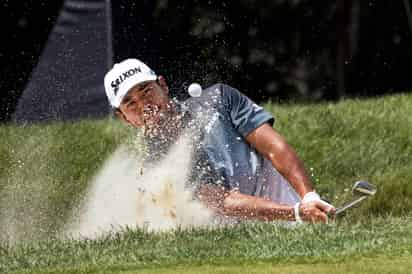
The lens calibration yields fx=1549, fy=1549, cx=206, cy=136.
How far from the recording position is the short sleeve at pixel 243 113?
8898mm

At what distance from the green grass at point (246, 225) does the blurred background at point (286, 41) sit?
8692mm

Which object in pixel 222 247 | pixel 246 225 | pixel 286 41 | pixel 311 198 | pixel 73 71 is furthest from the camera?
pixel 286 41

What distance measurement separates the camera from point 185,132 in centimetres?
899

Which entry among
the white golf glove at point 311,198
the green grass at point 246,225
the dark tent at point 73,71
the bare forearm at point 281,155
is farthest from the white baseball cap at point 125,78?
the dark tent at point 73,71

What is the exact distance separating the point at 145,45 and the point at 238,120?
671 cm

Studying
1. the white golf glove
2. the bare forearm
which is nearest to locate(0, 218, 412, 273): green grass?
the white golf glove

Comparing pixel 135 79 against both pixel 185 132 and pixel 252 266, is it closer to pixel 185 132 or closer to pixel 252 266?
pixel 185 132

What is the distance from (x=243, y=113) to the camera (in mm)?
8930

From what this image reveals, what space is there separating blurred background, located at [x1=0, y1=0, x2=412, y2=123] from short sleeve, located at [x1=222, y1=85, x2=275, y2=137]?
39.1 ft

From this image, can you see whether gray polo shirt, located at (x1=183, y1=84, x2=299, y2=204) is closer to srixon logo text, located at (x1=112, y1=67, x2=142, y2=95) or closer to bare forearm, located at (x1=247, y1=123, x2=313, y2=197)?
bare forearm, located at (x1=247, y1=123, x2=313, y2=197)

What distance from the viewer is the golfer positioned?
872 cm

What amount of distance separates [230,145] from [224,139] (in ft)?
0.16

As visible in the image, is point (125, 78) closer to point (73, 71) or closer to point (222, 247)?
point (222, 247)

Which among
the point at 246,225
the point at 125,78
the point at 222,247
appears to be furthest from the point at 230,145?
the point at 222,247
